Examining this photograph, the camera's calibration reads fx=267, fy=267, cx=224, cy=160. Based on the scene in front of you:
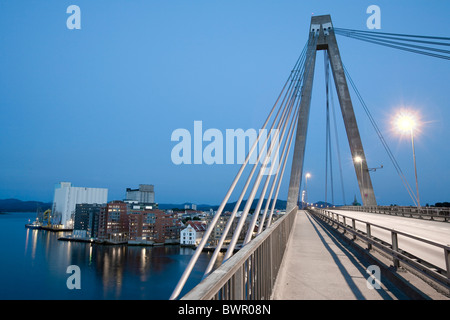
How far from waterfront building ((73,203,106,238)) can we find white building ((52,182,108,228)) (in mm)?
20300

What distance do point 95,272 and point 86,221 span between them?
216ft

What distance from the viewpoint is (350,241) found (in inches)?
368

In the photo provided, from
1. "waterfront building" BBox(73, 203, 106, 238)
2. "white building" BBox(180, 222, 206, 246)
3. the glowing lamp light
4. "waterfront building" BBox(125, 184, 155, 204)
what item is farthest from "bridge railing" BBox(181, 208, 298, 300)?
"waterfront building" BBox(125, 184, 155, 204)

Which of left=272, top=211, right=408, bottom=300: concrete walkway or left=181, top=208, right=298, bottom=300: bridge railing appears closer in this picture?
left=181, top=208, right=298, bottom=300: bridge railing

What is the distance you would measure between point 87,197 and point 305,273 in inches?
6243

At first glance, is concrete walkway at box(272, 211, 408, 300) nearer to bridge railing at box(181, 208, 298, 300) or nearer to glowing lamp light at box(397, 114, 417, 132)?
bridge railing at box(181, 208, 298, 300)

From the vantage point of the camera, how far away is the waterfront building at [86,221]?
3536 inches

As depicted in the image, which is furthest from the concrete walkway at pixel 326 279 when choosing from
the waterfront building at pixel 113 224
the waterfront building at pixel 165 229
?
the waterfront building at pixel 113 224

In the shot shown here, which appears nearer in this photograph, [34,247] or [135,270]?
[135,270]

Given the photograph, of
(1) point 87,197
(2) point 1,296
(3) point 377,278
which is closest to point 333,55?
(3) point 377,278

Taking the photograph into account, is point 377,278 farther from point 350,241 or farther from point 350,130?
point 350,130

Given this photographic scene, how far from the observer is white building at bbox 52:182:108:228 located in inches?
4884

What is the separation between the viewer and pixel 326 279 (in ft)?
17.1
